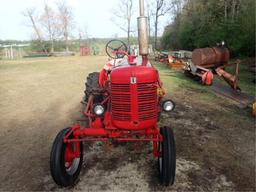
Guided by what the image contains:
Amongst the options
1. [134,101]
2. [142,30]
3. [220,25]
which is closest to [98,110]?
[134,101]

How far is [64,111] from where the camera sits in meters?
6.12

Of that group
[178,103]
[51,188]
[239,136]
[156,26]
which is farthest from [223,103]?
[156,26]

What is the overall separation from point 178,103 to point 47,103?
3.23m

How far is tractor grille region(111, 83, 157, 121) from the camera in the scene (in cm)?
314

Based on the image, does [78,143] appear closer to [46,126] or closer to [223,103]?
[46,126]

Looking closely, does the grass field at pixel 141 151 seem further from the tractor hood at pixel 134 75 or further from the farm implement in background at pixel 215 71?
the tractor hood at pixel 134 75

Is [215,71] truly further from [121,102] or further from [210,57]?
[121,102]

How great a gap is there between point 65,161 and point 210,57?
29.8 feet

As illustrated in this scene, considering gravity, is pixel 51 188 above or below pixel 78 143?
below

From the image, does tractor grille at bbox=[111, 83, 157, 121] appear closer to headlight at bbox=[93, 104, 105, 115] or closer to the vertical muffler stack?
headlight at bbox=[93, 104, 105, 115]

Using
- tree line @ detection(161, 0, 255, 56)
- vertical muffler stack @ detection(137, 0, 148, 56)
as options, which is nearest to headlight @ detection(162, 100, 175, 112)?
vertical muffler stack @ detection(137, 0, 148, 56)

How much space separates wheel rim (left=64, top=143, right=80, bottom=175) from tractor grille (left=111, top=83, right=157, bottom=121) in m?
0.65

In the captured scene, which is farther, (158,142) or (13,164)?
(13,164)

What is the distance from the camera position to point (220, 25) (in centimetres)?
1717
